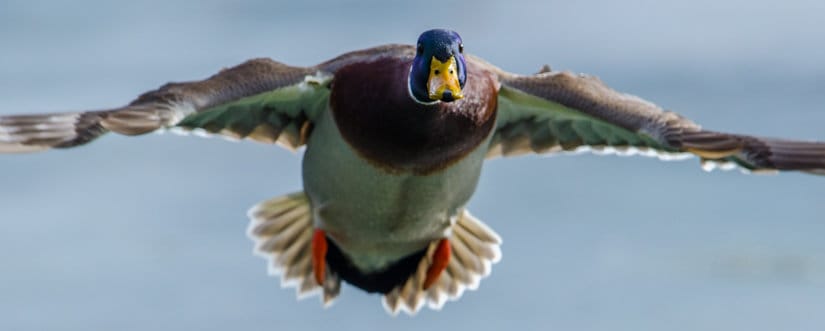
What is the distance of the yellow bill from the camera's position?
36.0 feet

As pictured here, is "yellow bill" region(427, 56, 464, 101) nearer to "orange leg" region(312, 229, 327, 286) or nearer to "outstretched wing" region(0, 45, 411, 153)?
"outstretched wing" region(0, 45, 411, 153)

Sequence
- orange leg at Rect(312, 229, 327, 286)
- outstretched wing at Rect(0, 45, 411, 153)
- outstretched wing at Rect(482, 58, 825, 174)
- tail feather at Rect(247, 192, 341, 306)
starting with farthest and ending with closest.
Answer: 1. tail feather at Rect(247, 192, 341, 306)
2. orange leg at Rect(312, 229, 327, 286)
3. outstretched wing at Rect(482, 58, 825, 174)
4. outstretched wing at Rect(0, 45, 411, 153)

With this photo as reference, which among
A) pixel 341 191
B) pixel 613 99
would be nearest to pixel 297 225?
pixel 341 191

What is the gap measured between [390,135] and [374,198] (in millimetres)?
519

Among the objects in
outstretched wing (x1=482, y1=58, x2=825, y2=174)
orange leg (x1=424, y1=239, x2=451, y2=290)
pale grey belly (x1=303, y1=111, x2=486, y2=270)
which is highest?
outstretched wing (x1=482, y1=58, x2=825, y2=174)

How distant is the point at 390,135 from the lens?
11734mm

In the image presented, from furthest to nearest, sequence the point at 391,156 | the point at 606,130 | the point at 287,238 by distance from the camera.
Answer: the point at 287,238, the point at 606,130, the point at 391,156

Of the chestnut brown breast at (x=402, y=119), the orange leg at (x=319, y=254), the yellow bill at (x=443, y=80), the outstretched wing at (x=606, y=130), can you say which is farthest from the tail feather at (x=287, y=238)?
the yellow bill at (x=443, y=80)

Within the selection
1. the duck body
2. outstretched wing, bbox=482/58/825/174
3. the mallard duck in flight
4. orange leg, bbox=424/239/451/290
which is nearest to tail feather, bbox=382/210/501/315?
the mallard duck in flight

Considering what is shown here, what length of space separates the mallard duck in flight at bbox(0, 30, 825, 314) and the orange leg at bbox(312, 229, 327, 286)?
0.4 inches

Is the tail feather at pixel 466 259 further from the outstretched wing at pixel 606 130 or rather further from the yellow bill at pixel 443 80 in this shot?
the yellow bill at pixel 443 80

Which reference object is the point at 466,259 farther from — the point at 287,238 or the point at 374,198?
the point at 374,198

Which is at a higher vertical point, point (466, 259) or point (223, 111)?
point (223, 111)

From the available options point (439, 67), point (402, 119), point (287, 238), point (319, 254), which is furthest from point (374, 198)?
point (287, 238)
